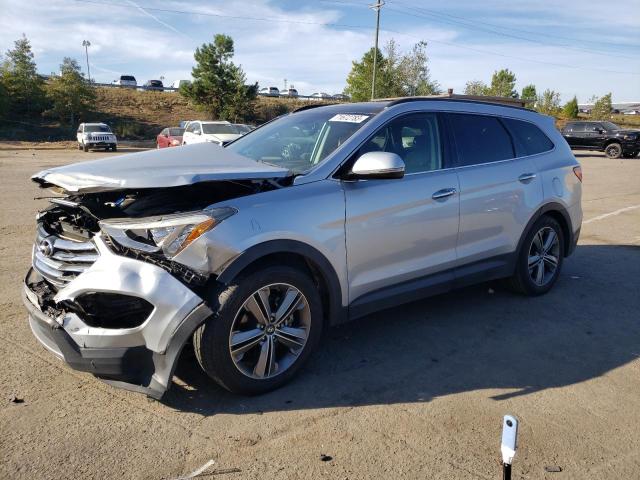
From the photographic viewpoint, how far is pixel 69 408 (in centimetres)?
303

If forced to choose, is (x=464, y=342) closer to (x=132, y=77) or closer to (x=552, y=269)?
(x=552, y=269)

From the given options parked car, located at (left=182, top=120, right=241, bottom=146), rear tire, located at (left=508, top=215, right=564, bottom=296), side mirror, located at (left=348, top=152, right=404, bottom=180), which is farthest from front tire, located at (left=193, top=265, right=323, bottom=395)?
parked car, located at (left=182, top=120, right=241, bottom=146)

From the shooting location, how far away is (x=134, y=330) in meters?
2.81

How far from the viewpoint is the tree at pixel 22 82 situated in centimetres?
4425

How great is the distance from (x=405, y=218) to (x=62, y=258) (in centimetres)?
229

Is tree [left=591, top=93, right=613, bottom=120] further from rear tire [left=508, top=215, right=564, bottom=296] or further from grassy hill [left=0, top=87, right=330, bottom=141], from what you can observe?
rear tire [left=508, top=215, right=564, bottom=296]

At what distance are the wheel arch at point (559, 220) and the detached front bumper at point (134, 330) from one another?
3.32 meters

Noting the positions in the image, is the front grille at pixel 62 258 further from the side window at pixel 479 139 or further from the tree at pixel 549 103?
the tree at pixel 549 103

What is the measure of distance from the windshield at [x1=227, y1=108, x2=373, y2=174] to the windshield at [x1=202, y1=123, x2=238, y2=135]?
58.0 ft

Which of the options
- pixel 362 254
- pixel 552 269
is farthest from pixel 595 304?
pixel 362 254

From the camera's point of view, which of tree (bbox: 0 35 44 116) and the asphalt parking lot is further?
tree (bbox: 0 35 44 116)

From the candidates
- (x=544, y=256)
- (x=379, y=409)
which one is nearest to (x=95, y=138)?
(x=544, y=256)

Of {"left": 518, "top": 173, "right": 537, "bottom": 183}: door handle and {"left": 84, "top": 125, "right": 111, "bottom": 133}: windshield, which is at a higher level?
{"left": 518, "top": 173, "right": 537, "bottom": 183}: door handle

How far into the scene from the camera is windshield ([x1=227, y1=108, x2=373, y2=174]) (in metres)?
3.79
